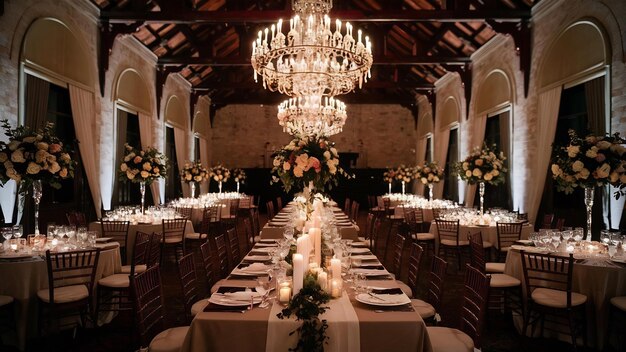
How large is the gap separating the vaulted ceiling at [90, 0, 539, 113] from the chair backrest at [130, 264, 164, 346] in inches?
255

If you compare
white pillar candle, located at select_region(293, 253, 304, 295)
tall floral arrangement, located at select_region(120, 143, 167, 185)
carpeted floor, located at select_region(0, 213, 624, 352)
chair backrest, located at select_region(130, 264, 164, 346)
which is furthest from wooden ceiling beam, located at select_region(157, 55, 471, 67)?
white pillar candle, located at select_region(293, 253, 304, 295)

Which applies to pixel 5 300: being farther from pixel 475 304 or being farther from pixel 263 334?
pixel 475 304

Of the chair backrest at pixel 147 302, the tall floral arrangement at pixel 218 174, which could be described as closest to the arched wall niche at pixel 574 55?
the chair backrest at pixel 147 302

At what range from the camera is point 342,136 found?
19.8m

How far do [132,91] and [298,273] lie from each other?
9.49 metres

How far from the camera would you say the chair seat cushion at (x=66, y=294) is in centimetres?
368

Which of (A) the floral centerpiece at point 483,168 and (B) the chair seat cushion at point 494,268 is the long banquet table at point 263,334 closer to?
(B) the chair seat cushion at point 494,268

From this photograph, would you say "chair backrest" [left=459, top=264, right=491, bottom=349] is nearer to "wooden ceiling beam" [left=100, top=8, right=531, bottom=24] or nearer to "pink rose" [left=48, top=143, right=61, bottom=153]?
"pink rose" [left=48, top=143, right=61, bottom=153]

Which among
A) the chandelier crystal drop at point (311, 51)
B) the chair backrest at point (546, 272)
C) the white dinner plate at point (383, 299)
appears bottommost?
the chair backrest at point (546, 272)

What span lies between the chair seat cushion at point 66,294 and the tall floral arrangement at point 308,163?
2.09 metres

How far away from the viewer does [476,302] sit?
110 inches

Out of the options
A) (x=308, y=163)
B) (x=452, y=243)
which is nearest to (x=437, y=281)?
(x=308, y=163)

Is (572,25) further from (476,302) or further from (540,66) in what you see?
(476,302)

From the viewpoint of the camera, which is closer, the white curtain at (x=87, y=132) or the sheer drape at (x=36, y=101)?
the sheer drape at (x=36, y=101)
